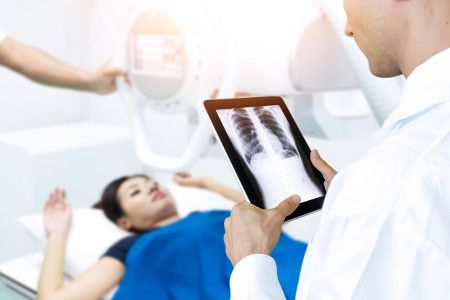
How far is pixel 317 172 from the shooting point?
0.95 m

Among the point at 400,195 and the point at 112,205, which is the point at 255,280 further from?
the point at 112,205

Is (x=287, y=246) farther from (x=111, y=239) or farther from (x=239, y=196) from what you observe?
(x=111, y=239)

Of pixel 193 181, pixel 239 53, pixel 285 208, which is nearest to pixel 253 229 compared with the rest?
pixel 285 208

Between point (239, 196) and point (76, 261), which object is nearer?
point (76, 261)

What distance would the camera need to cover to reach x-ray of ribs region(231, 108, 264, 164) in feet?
2.91

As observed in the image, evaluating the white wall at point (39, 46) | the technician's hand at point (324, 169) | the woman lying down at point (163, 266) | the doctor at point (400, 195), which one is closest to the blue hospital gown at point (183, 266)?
the woman lying down at point (163, 266)

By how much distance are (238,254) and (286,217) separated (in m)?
0.10

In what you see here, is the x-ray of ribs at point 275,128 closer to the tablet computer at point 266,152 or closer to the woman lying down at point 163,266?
the tablet computer at point 266,152

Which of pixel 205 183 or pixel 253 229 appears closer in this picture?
pixel 253 229

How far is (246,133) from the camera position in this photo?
91 cm

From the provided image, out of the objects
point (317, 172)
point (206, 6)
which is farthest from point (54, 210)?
point (317, 172)

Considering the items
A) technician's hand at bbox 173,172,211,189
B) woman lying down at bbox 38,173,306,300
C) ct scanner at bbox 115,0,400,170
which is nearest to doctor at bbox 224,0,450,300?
ct scanner at bbox 115,0,400,170

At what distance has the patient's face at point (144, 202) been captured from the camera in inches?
83.0

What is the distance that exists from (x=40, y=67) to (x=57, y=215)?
51 centimetres
